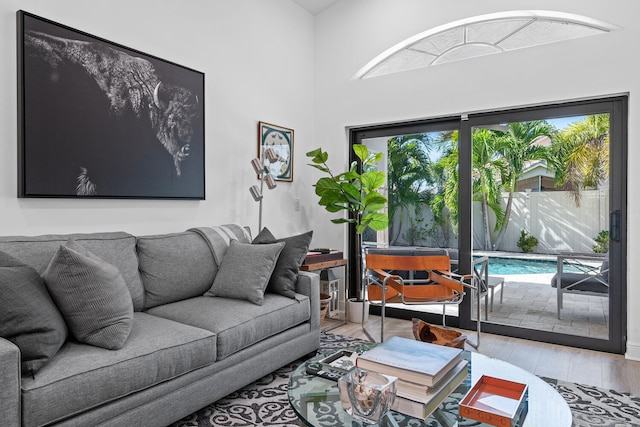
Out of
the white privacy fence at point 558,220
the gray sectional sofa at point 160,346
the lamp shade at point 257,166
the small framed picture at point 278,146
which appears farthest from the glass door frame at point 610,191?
the gray sectional sofa at point 160,346

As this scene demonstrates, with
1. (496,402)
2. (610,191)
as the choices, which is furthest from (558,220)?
(496,402)

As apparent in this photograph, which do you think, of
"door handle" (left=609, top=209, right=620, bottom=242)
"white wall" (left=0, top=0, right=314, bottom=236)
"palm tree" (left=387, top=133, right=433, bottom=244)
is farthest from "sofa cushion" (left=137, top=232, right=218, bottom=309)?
"door handle" (left=609, top=209, right=620, bottom=242)

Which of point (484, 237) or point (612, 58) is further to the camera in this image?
point (484, 237)

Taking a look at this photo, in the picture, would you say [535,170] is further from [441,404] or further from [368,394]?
[368,394]

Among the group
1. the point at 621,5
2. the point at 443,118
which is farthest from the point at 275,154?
the point at 621,5

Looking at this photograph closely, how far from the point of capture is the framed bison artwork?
229 cm

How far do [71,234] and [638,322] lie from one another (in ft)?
12.5

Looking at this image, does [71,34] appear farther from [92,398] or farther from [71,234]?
[92,398]

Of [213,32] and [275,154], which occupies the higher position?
[213,32]

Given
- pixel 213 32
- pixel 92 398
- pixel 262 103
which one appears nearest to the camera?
pixel 92 398

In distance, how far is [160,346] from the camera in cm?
190

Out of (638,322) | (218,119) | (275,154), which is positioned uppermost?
(218,119)

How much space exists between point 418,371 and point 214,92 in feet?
9.08

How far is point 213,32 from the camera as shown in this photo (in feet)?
11.2
